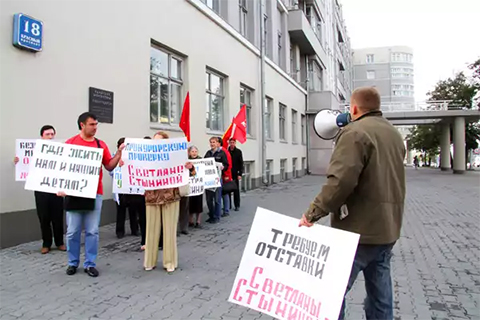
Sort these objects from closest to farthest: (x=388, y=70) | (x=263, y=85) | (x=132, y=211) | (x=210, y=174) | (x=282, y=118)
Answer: (x=132, y=211)
(x=210, y=174)
(x=263, y=85)
(x=282, y=118)
(x=388, y=70)

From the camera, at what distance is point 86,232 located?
4.90m

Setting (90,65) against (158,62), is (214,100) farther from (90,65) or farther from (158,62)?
(90,65)

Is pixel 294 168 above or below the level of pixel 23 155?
below

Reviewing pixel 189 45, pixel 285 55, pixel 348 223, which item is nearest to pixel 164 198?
pixel 348 223

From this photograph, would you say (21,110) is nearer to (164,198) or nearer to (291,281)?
(164,198)

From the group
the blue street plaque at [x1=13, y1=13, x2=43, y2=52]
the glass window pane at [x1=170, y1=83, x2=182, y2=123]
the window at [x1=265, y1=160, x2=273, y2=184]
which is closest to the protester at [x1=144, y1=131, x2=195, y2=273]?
the blue street plaque at [x1=13, y1=13, x2=43, y2=52]

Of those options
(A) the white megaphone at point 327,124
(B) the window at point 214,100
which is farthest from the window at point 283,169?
(A) the white megaphone at point 327,124

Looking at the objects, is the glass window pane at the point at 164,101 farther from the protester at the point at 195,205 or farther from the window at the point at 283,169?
the window at the point at 283,169

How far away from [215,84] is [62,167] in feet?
30.6

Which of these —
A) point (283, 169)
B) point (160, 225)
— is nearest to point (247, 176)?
point (283, 169)

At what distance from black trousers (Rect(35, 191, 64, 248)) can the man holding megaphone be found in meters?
4.61

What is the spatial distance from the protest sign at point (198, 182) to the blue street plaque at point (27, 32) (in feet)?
11.8

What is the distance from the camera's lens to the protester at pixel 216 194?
29.1 feet

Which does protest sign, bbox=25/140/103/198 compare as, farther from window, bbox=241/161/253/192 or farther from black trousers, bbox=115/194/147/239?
window, bbox=241/161/253/192
